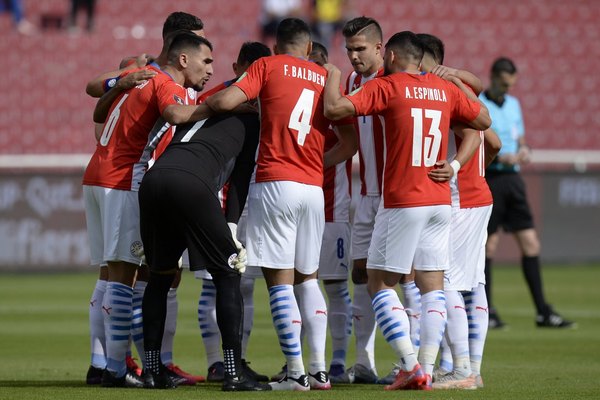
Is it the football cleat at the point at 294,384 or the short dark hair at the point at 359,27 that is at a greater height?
the short dark hair at the point at 359,27

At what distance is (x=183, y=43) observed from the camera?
25.0 ft

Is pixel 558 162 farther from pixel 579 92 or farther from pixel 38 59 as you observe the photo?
pixel 38 59

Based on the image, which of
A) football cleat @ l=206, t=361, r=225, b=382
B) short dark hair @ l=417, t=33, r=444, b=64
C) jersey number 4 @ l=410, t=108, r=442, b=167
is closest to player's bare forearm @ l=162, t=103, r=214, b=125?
jersey number 4 @ l=410, t=108, r=442, b=167

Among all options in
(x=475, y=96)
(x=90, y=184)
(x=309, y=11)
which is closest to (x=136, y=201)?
(x=90, y=184)

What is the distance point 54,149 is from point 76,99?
1191 mm

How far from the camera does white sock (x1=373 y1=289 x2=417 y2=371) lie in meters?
7.14

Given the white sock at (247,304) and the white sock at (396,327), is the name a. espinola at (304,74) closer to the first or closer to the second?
the white sock at (396,327)

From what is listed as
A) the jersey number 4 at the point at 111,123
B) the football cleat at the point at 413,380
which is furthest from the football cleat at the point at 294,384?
the jersey number 4 at the point at 111,123

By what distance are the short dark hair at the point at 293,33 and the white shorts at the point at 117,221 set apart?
56.3 inches

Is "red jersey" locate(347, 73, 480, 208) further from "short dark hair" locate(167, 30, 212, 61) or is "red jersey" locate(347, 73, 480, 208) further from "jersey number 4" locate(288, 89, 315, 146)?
"short dark hair" locate(167, 30, 212, 61)

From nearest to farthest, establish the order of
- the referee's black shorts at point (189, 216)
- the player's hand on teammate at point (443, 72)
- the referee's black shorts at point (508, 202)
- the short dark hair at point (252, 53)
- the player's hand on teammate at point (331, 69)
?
1. the referee's black shorts at point (189, 216)
2. the player's hand on teammate at point (331, 69)
3. the player's hand on teammate at point (443, 72)
4. the short dark hair at point (252, 53)
5. the referee's black shorts at point (508, 202)

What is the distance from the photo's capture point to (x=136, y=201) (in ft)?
25.2

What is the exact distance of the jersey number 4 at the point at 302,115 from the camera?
731 centimetres

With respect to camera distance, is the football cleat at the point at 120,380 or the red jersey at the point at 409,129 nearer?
the red jersey at the point at 409,129
